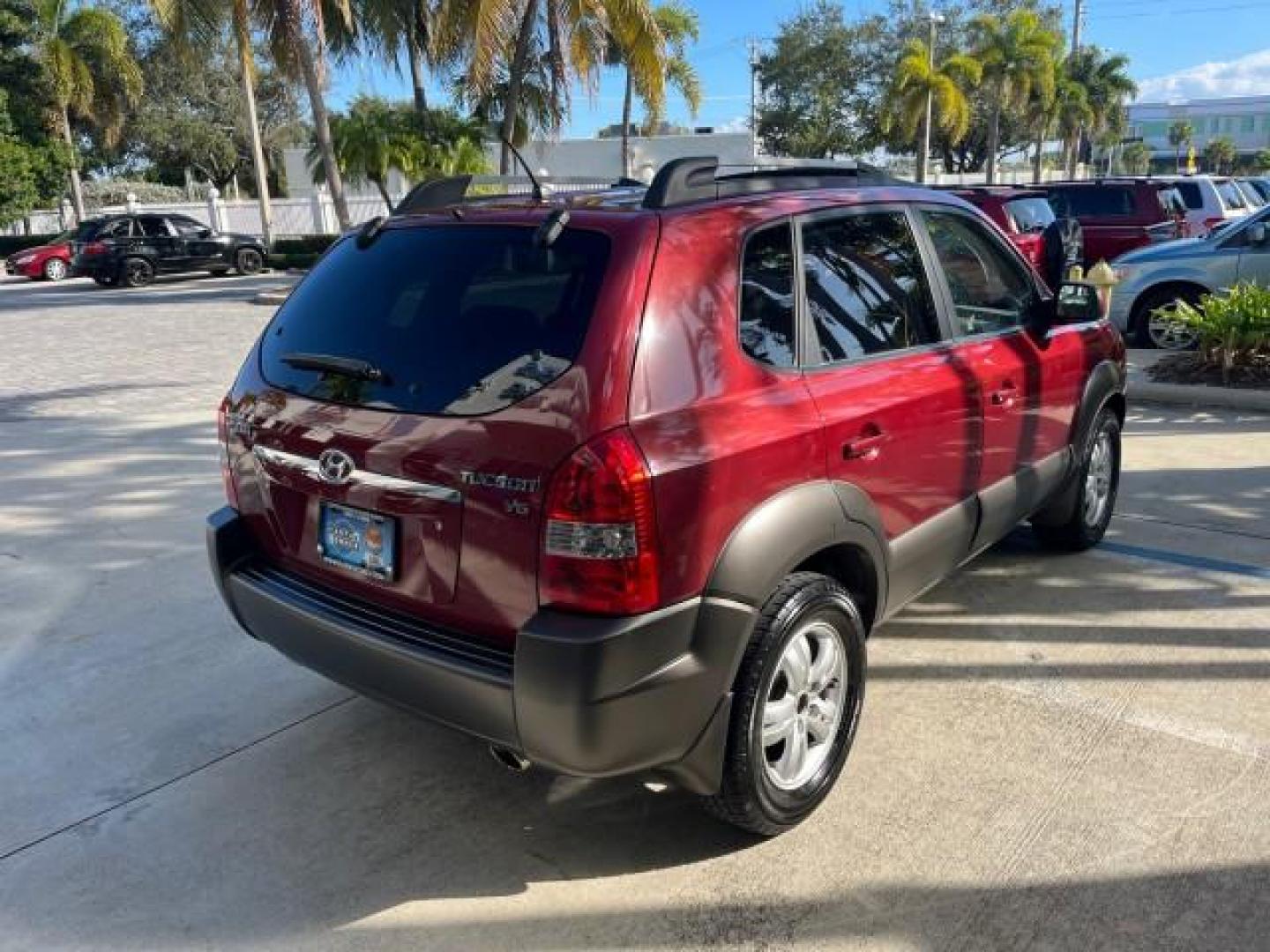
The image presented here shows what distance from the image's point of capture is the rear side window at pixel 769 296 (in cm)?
291

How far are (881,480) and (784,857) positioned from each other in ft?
3.76

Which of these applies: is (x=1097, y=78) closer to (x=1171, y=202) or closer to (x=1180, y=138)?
(x=1171, y=202)

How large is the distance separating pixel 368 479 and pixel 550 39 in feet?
62.7

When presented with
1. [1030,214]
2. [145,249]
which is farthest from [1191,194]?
[145,249]

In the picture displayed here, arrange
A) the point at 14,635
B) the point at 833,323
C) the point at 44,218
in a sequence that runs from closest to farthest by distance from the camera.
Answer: the point at 833,323, the point at 14,635, the point at 44,218

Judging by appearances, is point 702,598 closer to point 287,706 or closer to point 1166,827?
point 1166,827

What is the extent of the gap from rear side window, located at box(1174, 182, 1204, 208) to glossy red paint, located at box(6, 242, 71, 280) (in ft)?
84.0

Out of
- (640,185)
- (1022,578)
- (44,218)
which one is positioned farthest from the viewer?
(44,218)

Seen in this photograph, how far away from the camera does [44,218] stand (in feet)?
131

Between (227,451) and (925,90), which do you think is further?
(925,90)

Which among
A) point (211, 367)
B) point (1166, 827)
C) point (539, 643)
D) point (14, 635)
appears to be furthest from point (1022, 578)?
point (211, 367)

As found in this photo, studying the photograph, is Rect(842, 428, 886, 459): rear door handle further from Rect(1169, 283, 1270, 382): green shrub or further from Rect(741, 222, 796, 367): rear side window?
Rect(1169, 283, 1270, 382): green shrub

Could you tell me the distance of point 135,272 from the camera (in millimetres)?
24453

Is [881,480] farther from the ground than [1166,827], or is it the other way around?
[881,480]
